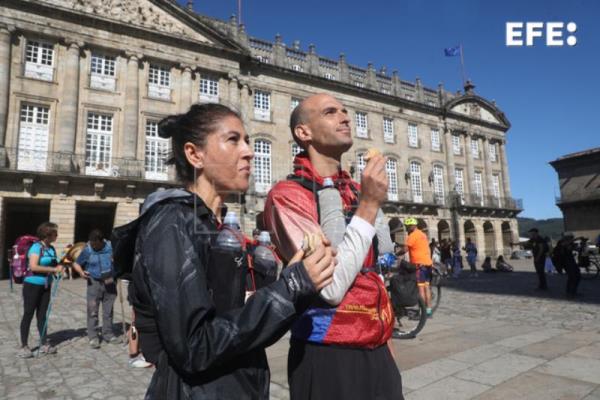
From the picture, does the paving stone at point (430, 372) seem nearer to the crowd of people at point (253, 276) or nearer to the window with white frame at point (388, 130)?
the crowd of people at point (253, 276)

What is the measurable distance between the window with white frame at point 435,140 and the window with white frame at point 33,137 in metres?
28.2

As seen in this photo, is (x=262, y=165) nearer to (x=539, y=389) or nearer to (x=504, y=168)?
(x=539, y=389)

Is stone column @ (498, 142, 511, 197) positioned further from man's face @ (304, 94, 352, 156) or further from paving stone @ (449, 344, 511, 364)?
man's face @ (304, 94, 352, 156)

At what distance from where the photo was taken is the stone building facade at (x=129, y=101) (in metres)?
17.2

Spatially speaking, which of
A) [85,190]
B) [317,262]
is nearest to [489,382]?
[317,262]

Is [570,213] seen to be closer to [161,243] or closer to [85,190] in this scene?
[85,190]

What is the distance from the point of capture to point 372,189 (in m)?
1.28

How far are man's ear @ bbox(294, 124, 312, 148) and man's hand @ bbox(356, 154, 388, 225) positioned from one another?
550 mm

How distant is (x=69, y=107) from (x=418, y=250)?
60.1ft

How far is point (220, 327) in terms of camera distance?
1.00 m

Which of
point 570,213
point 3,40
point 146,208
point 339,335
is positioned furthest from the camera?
point 570,213

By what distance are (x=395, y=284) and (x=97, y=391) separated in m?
4.28

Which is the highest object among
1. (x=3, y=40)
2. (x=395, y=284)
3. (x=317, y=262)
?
(x=3, y=40)

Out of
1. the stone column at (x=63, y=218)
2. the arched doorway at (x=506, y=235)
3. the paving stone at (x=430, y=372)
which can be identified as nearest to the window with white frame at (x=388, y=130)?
the arched doorway at (x=506, y=235)
